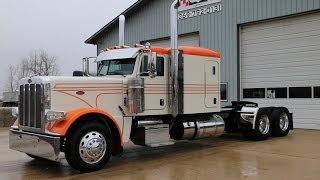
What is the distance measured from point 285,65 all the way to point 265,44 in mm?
1289

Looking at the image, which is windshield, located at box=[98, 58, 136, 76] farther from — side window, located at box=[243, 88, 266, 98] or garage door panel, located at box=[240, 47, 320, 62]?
side window, located at box=[243, 88, 266, 98]

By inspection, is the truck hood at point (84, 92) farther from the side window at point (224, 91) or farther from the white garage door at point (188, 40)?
the white garage door at point (188, 40)

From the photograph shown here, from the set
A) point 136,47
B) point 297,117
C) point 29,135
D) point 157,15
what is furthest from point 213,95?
point 157,15

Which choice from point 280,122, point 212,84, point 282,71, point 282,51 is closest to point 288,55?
point 282,51

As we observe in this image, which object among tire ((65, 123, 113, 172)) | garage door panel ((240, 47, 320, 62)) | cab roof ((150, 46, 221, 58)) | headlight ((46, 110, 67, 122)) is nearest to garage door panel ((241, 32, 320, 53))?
garage door panel ((240, 47, 320, 62))

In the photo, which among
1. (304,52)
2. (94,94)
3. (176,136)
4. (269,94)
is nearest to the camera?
(94,94)

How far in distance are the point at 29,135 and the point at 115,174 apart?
79.1 inches

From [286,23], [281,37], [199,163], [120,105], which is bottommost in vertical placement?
[199,163]

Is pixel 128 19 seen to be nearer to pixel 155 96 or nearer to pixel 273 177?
pixel 155 96

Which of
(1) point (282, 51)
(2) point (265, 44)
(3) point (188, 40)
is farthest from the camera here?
(3) point (188, 40)

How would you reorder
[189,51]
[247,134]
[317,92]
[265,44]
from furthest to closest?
[265,44] → [317,92] → [247,134] → [189,51]

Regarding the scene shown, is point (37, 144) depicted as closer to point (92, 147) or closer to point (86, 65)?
point (92, 147)

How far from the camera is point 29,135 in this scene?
28.8 feet

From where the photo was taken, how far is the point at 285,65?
1719cm
